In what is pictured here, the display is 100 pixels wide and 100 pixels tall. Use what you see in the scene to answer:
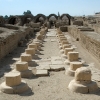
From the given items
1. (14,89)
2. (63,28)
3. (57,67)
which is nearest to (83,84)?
(14,89)

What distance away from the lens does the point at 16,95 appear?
7.45 m

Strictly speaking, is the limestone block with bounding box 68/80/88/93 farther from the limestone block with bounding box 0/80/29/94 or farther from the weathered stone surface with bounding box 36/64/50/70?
the weathered stone surface with bounding box 36/64/50/70

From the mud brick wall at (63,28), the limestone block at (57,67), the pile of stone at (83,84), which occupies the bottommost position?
the limestone block at (57,67)

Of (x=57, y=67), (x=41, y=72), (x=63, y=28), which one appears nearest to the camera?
(x=41, y=72)

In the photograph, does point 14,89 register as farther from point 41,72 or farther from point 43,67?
point 43,67

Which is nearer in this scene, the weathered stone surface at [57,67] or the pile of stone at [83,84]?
the pile of stone at [83,84]

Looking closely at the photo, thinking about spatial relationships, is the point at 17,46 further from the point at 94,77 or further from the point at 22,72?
the point at 94,77

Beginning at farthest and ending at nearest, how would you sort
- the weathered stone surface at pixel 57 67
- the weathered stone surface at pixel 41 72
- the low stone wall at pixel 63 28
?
the low stone wall at pixel 63 28 → the weathered stone surface at pixel 57 67 → the weathered stone surface at pixel 41 72

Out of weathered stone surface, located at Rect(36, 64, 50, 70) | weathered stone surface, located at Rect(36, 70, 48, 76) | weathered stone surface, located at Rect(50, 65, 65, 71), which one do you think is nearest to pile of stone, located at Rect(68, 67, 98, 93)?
weathered stone surface, located at Rect(36, 70, 48, 76)

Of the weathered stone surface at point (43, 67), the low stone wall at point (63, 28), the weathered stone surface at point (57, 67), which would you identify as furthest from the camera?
the low stone wall at point (63, 28)

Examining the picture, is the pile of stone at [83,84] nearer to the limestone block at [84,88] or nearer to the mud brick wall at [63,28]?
the limestone block at [84,88]

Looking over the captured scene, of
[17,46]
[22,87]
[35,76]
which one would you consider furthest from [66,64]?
[17,46]

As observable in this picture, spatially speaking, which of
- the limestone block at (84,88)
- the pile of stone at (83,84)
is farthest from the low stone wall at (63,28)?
the limestone block at (84,88)

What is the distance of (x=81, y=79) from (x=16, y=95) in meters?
2.47
